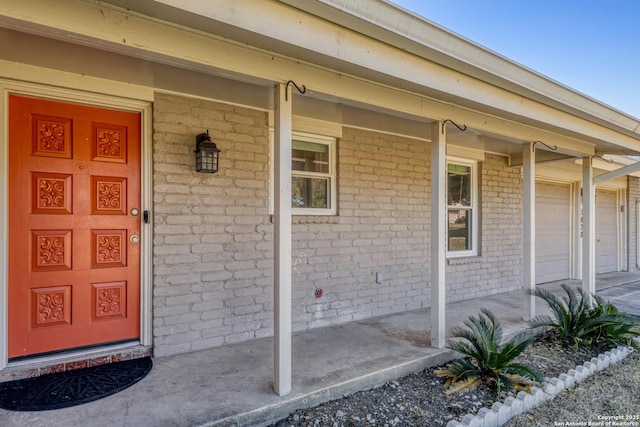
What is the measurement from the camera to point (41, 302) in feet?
9.14

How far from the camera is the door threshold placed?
2.63 metres

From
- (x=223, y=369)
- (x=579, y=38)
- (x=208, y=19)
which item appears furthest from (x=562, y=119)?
(x=579, y=38)

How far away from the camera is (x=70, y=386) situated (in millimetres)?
2543

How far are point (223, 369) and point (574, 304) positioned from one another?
3638 millimetres

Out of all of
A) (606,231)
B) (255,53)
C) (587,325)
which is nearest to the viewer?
(255,53)

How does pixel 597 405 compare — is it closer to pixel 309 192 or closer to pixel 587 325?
pixel 587 325

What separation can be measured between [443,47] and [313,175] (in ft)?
6.26

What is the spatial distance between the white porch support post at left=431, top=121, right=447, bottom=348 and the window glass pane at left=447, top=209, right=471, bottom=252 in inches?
83.2

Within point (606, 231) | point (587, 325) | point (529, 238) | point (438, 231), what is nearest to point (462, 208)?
point (529, 238)

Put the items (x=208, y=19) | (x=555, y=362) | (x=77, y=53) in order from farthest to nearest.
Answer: (x=555, y=362)
(x=77, y=53)
(x=208, y=19)

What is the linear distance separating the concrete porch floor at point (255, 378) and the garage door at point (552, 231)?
10.6ft

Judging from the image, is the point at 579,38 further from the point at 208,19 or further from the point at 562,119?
the point at 208,19

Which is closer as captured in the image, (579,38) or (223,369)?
(223,369)

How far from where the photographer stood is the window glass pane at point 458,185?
5.55 metres
